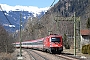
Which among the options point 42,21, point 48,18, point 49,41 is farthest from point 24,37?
point 49,41

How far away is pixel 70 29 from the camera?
379 ft

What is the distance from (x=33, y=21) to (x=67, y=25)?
4462 cm

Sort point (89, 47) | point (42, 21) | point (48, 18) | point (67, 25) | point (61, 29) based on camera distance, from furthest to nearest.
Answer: point (42, 21)
point (48, 18)
point (67, 25)
point (61, 29)
point (89, 47)

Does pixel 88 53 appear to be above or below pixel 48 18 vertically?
below

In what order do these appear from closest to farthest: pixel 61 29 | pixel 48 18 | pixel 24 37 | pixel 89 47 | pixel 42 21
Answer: pixel 89 47 < pixel 61 29 < pixel 48 18 < pixel 42 21 < pixel 24 37

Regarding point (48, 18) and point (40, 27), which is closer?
point (48, 18)

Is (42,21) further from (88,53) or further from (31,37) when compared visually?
(88,53)

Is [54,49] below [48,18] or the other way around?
below

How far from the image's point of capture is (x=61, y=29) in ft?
344

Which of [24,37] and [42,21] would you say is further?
[24,37]

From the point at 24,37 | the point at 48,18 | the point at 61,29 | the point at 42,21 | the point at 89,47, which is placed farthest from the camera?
the point at 24,37

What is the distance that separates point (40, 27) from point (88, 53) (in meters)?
86.3

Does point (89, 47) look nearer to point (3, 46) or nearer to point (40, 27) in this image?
point (3, 46)

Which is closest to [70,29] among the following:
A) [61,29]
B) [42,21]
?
[61,29]
